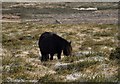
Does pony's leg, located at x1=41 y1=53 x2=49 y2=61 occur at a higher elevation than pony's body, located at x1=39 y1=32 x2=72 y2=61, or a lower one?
lower

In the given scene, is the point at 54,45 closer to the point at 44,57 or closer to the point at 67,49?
the point at 67,49

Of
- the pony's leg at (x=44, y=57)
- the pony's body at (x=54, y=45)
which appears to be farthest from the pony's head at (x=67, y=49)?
the pony's leg at (x=44, y=57)

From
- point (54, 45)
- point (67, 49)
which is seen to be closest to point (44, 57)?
point (54, 45)

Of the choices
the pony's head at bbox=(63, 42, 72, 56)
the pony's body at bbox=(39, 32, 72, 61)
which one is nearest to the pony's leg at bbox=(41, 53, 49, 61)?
the pony's body at bbox=(39, 32, 72, 61)

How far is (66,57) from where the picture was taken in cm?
1839

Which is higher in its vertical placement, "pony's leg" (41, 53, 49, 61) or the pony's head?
the pony's head

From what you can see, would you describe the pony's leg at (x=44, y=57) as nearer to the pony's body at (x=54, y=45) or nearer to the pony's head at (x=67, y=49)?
the pony's body at (x=54, y=45)

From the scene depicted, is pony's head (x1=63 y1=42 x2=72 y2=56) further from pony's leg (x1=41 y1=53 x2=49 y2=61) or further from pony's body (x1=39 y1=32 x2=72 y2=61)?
pony's leg (x1=41 y1=53 x2=49 y2=61)

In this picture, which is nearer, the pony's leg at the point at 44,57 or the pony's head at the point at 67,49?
the pony's head at the point at 67,49

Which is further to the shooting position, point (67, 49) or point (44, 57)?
point (44, 57)

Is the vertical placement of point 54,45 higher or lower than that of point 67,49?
higher

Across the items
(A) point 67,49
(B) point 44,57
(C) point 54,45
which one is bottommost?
(B) point 44,57

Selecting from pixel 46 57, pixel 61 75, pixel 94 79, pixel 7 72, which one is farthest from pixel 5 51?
pixel 94 79

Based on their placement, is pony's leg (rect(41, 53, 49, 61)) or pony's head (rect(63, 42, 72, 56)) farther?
pony's leg (rect(41, 53, 49, 61))
